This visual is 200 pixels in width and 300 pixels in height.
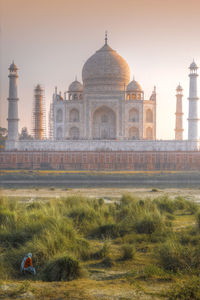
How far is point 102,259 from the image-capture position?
19.7 feet

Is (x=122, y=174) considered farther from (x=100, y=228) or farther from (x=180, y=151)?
(x=100, y=228)

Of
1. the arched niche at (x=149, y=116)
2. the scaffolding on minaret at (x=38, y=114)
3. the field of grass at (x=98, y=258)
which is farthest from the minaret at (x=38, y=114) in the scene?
the field of grass at (x=98, y=258)

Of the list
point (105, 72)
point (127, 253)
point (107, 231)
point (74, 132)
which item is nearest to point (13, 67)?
point (74, 132)

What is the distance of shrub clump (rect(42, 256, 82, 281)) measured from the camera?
4953 millimetres

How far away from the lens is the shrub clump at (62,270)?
4.95 metres

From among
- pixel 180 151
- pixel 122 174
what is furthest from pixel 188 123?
pixel 122 174

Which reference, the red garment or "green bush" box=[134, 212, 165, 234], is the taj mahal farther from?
the red garment

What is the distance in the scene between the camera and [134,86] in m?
36.7

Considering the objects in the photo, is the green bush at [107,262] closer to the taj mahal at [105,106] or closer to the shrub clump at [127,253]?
the shrub clump at [127,253]

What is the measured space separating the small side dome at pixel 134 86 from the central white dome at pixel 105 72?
590 millimetres

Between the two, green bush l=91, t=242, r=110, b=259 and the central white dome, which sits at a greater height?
the central white dome

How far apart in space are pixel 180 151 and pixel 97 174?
8.01 metres

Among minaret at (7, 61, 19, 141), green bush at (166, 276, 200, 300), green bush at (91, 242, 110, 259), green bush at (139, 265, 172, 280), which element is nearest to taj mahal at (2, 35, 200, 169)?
minaret at (7, 61, 19, 141)

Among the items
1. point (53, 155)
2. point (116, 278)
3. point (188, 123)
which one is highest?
point (188, 123)
